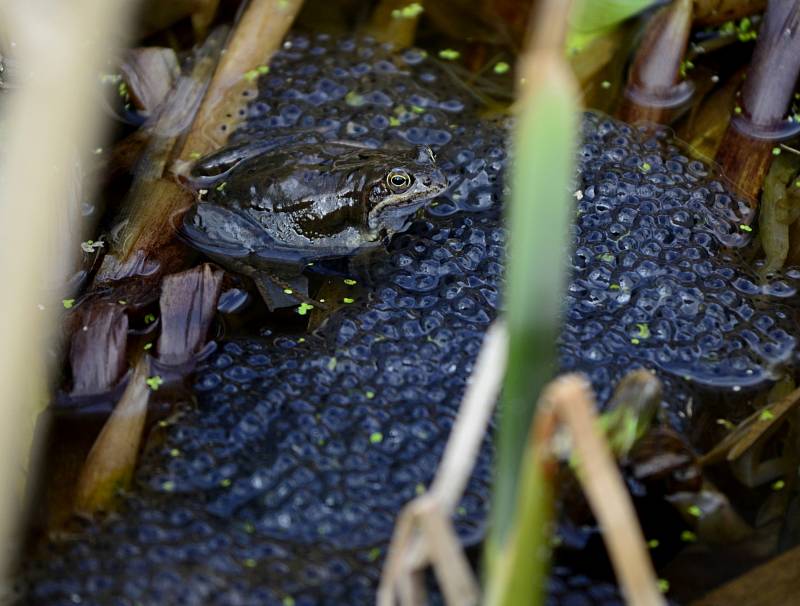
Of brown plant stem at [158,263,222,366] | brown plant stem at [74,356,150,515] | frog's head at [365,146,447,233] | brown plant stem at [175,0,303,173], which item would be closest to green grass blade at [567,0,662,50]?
frog's head at [365,146,447,233]

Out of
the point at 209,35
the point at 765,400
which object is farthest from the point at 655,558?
the point at 209,35

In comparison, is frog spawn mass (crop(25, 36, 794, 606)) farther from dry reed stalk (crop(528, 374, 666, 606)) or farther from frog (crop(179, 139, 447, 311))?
dry reed stalk (crop(528, 374, 666, 606))

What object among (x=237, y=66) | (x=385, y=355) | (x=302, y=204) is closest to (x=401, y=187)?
(x=302, y=204)

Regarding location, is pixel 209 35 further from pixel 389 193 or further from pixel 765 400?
pixel 765 400

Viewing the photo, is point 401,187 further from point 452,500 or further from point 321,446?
point 452,500

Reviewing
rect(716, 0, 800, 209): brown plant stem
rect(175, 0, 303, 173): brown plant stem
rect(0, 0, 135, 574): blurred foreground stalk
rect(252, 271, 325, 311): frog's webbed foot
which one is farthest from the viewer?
rect(175, 0, 303, 173): brown plant stem

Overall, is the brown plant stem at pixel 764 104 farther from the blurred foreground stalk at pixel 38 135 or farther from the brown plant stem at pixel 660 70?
the blurred foreground stalk at pixel 38 135
